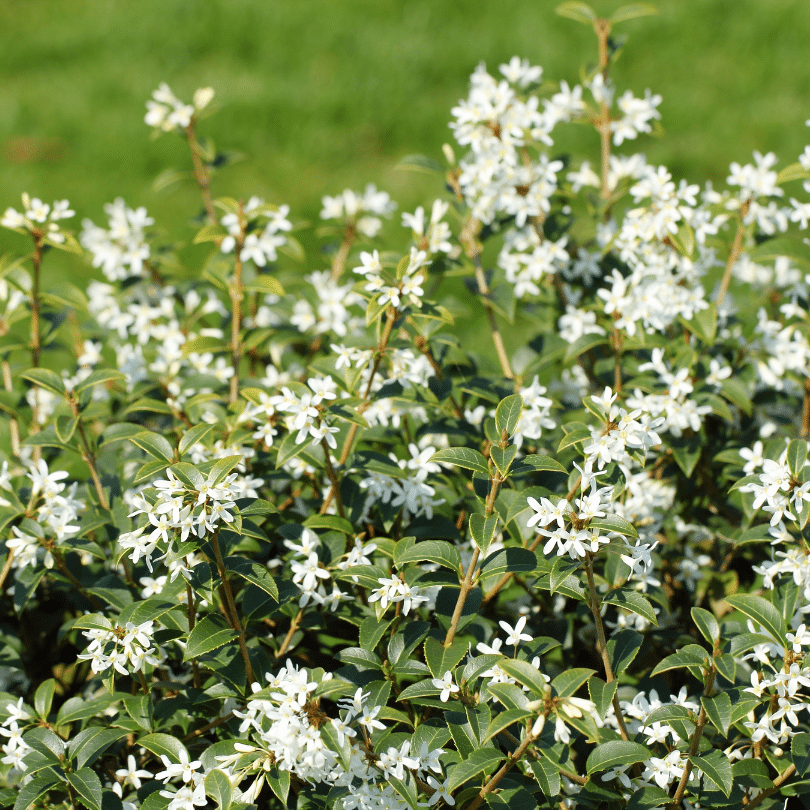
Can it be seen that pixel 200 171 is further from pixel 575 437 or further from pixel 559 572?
pixel 559 572

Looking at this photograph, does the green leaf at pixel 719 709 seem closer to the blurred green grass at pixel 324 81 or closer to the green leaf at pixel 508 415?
the green leaf at pixel 508 415

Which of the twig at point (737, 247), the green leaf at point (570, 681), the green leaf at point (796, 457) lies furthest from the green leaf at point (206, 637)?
the twig at point (737, 247)

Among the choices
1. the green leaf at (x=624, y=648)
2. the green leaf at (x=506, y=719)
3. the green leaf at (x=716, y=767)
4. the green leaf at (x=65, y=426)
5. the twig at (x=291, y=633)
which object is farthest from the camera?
the green leaf at (x=65, y=426)

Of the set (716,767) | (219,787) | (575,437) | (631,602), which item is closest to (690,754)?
(716,767)

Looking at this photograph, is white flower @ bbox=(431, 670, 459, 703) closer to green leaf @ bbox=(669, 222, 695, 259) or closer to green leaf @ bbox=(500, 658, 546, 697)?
green leaf @ bbox=(500, 658, 546, 697)

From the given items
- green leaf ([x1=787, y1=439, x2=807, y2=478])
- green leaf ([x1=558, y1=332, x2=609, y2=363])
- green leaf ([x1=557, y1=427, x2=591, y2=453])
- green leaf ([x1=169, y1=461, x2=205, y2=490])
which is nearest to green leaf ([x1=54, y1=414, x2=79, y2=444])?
green leaf ([x1=169, y1=461, x2=205, y2=490])

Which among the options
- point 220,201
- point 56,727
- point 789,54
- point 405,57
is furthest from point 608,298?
point 789,54
